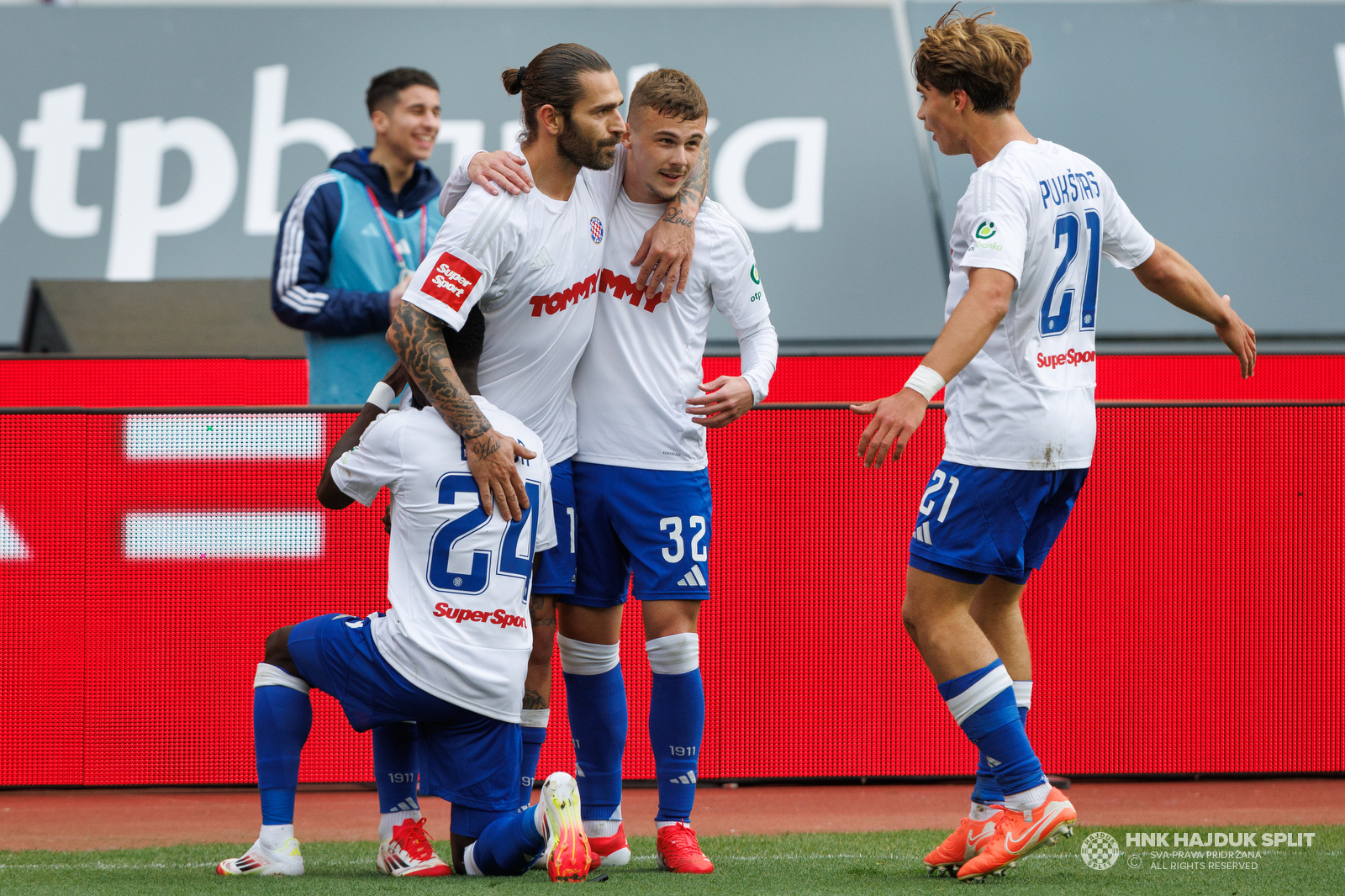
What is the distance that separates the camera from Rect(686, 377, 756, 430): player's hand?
2896 mm

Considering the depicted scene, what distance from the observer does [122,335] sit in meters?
→ 6.39

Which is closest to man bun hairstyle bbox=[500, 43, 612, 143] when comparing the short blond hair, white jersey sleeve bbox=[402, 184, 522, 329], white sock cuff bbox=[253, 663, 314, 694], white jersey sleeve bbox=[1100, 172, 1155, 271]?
the short blond hair

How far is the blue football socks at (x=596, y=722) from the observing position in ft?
10.2

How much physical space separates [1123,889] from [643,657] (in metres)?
1.62

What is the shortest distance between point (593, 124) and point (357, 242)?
174 centimetres

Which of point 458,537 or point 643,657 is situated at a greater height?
point 458,537

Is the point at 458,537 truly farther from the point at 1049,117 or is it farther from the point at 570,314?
the point at 1049,117

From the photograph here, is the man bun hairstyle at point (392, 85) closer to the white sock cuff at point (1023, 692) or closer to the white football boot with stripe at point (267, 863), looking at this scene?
the white football boot with stripe at point (267, 863)

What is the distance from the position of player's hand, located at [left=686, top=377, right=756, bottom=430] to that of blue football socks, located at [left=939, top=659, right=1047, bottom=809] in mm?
736

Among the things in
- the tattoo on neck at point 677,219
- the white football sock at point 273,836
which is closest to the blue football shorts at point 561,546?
the tattoo on neck at point 677,219

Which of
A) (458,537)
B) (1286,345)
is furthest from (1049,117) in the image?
(458,537)

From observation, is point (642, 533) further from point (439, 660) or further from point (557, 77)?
point (557, 77)

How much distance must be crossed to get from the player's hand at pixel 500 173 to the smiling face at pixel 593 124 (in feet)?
0.33

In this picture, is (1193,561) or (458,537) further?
(1193,561)
